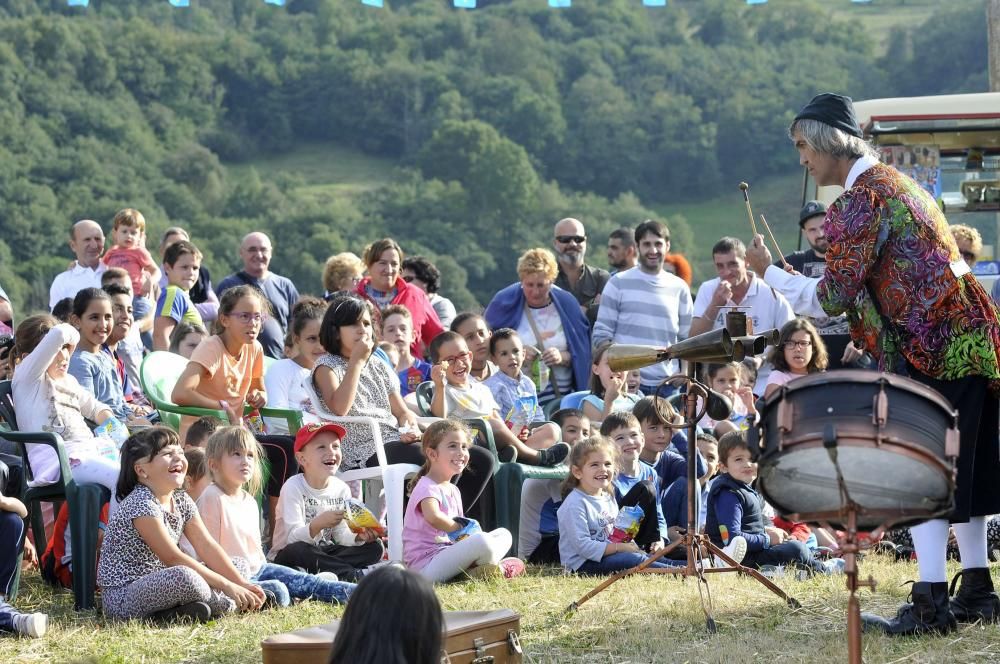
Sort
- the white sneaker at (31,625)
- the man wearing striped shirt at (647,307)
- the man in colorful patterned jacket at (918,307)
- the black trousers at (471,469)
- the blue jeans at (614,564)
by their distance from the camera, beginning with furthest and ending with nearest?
1. the man wearing striped shirt at (647,307)
2. the black trousers at (471,469)
3. the blue jeans at (614,564)
4. the white sneaker at (31,625)
5. the man in colorful patterned jacket at (918,307)

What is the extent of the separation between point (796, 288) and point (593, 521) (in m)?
2.45

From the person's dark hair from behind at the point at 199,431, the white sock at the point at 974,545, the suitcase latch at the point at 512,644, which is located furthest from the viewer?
the person's dark hair from behind at the point at 199,431

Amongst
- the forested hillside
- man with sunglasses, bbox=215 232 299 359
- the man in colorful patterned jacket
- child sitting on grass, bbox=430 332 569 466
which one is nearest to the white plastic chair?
child sitting on grass, bbox=430 332 569 466

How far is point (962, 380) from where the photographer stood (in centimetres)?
489

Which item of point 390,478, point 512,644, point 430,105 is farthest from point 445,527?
point 430,105

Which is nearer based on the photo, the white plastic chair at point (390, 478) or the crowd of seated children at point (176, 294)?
the white plastic chair at point (390, 478)

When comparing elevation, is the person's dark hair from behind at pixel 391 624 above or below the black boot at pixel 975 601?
above

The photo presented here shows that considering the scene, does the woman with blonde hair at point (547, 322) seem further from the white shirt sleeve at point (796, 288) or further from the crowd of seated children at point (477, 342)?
the white shirt sleeve at point (796, 288)

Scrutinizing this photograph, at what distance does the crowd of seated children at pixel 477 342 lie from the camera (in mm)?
8156

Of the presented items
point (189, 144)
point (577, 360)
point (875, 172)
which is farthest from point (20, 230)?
point (875, 172)

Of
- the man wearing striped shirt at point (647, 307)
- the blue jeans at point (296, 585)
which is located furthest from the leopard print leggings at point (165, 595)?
the man wearing striped shirt at point (647, 307)

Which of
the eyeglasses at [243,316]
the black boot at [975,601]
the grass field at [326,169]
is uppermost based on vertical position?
the grass field at [326,169]

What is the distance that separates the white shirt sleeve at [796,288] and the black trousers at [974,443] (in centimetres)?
281

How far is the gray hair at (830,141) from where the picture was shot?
16.7 ft
